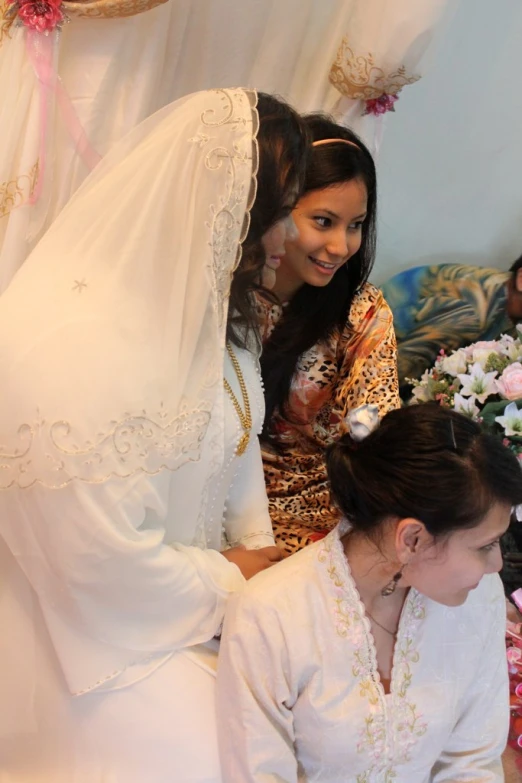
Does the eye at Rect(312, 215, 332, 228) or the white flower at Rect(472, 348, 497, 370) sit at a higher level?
the eye at Rect(312, 215, 332, 228)

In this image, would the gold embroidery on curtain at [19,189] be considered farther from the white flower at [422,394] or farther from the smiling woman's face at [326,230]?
the white flower at [422,394]

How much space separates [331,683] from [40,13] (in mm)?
1197

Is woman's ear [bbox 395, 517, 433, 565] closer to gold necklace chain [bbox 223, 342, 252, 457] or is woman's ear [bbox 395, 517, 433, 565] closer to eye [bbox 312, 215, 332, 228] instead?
gold necklace chain [bbox 223, 342, 252, 457]

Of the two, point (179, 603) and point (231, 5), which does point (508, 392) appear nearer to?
point (179, 603)

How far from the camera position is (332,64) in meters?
1.52

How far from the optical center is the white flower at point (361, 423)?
100cm

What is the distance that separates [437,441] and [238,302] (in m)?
0.36

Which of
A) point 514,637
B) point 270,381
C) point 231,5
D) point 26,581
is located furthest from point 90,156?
point 514,637

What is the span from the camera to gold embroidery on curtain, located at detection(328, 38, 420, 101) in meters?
1.45

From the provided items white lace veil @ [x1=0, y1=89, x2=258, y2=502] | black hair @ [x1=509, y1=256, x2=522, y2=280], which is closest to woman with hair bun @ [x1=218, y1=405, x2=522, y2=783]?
white lace veil @ [x1=0, y1=89, x2=258, y2=502]

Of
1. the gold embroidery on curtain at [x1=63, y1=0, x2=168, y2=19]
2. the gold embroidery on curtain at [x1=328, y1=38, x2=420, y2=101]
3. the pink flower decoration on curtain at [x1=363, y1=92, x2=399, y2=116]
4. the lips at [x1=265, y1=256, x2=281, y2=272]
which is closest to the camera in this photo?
the lips at [x1=265, y1=256, x2=281, y2=272]

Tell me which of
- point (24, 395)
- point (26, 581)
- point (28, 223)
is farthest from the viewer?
point (28, 223)

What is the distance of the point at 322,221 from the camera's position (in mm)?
1311

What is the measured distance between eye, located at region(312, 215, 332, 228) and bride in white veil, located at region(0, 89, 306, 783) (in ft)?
0.81
